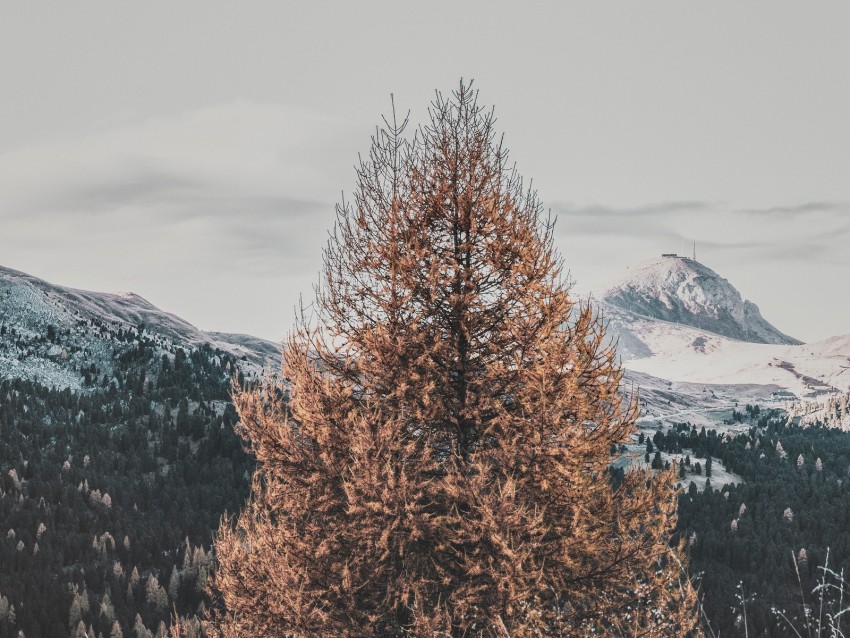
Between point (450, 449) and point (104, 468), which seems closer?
point (450, 449)

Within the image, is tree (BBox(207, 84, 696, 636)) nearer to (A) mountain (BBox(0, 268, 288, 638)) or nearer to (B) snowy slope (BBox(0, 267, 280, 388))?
(A) mountain (BBox(0, 268, 288, 638))

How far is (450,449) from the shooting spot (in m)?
13.6

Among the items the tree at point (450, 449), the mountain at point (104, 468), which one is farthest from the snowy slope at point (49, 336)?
the tree at point (450, 449)

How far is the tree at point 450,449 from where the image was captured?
39.2ft

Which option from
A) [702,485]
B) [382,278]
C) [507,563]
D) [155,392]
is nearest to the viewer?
[507,563]

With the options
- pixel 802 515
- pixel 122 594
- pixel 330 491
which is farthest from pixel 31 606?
pixel 802 515

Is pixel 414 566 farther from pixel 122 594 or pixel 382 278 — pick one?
pixel 122 594

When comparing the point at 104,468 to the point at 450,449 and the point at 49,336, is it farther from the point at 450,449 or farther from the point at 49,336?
the point at 450,449

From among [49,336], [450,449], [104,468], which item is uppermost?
[49,336]

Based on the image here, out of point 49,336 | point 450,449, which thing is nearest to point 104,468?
point 49,336

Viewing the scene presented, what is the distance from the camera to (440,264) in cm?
1314

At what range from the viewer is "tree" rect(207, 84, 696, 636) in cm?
1194

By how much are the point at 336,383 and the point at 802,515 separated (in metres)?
107

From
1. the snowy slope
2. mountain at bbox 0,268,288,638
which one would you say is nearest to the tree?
mountain at bbox 0,268,288,638
